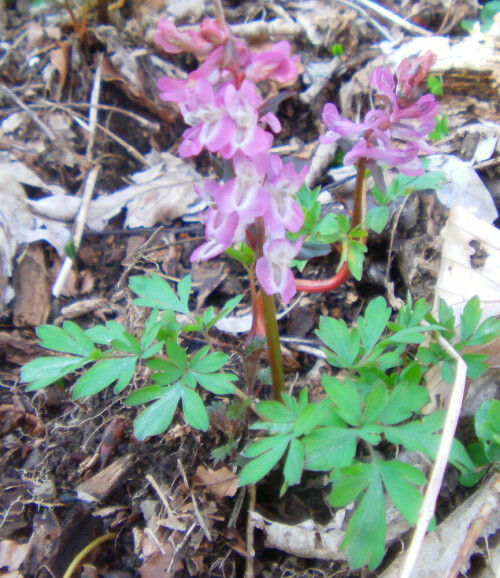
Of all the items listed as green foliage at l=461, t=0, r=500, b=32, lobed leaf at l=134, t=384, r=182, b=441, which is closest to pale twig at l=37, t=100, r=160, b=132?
lobed leaf at l=134, t=384, r=182, b=441

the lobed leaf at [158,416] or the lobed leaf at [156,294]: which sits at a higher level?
the lobed leaf at [156,294]

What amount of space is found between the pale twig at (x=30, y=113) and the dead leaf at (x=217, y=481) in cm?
277

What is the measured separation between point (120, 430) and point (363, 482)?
1249 mm

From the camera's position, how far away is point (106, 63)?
359 cm

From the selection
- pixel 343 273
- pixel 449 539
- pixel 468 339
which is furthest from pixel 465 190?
pixel 449 539

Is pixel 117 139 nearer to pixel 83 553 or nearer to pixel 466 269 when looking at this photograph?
pixel 466 269

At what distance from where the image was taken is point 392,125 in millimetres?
1959

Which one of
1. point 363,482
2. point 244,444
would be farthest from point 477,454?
point 244,444

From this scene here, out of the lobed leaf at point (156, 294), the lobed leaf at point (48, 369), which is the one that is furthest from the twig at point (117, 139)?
the lobed leaf at point (48, 369)

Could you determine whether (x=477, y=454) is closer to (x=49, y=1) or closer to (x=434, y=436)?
(x=434, y=436)

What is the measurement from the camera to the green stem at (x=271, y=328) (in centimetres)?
158

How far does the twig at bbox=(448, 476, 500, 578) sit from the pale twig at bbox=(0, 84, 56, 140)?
354cm

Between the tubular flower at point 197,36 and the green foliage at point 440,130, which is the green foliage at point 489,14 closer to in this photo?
the green foliage at point 440,130

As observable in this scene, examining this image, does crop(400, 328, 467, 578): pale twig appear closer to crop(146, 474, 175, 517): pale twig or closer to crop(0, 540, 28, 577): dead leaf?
crop(146, 474, 175, 517): pale twig
